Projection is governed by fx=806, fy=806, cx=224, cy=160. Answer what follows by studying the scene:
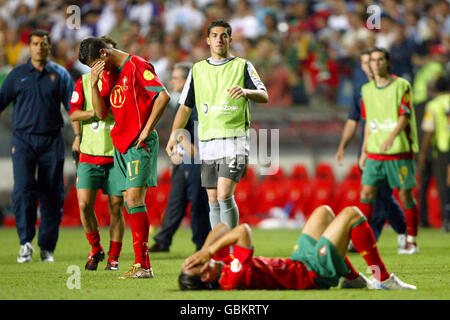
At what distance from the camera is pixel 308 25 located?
18.6 m

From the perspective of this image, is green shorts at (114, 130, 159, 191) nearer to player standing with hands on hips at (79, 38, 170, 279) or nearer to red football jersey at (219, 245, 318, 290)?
player standing with hands on hips at (79, 38, 170, 279)

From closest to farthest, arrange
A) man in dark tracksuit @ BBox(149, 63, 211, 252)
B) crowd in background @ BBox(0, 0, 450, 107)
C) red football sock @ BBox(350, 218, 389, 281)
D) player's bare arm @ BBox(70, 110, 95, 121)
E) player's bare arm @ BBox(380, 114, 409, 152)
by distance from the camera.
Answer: red football sock @ BBox(350, 218, 389, 281) < player's bare arm @ BBox(70, 110, 95, 121) < player's bare arm @ BBox(380, 114, 409, 152) < man in dark tracksuit @ BBox(149, 63, 211, 252) < crowd in background @ BBox(0, 0, 450, 107)

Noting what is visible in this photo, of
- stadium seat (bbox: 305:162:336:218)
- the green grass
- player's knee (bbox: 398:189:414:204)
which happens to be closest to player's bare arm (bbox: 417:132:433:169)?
stadium seat (bbox: 305:162:336:218)

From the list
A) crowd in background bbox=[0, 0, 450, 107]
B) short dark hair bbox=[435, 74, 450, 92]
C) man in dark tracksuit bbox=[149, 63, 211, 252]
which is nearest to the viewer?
man in dark tracksuit bbox=[149, 63, 211, 252]

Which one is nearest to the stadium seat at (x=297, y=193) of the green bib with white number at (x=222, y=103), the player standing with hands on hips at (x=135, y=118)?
the green bib with white number at (x=222, y=103)

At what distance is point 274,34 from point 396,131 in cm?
839

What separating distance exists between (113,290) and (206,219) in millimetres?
4177

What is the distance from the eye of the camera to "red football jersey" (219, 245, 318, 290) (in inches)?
229

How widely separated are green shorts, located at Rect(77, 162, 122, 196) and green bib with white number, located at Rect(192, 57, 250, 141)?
102 cm

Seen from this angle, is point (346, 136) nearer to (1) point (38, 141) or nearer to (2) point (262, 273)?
(1) point (38, 141)

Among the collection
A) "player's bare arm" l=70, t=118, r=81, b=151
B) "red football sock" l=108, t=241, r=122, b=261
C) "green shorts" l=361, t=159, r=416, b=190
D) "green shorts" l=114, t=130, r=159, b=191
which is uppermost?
"player's bare arm" l=70, t=118, r=81, b=151

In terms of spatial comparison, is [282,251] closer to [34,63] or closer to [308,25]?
[34,63]
